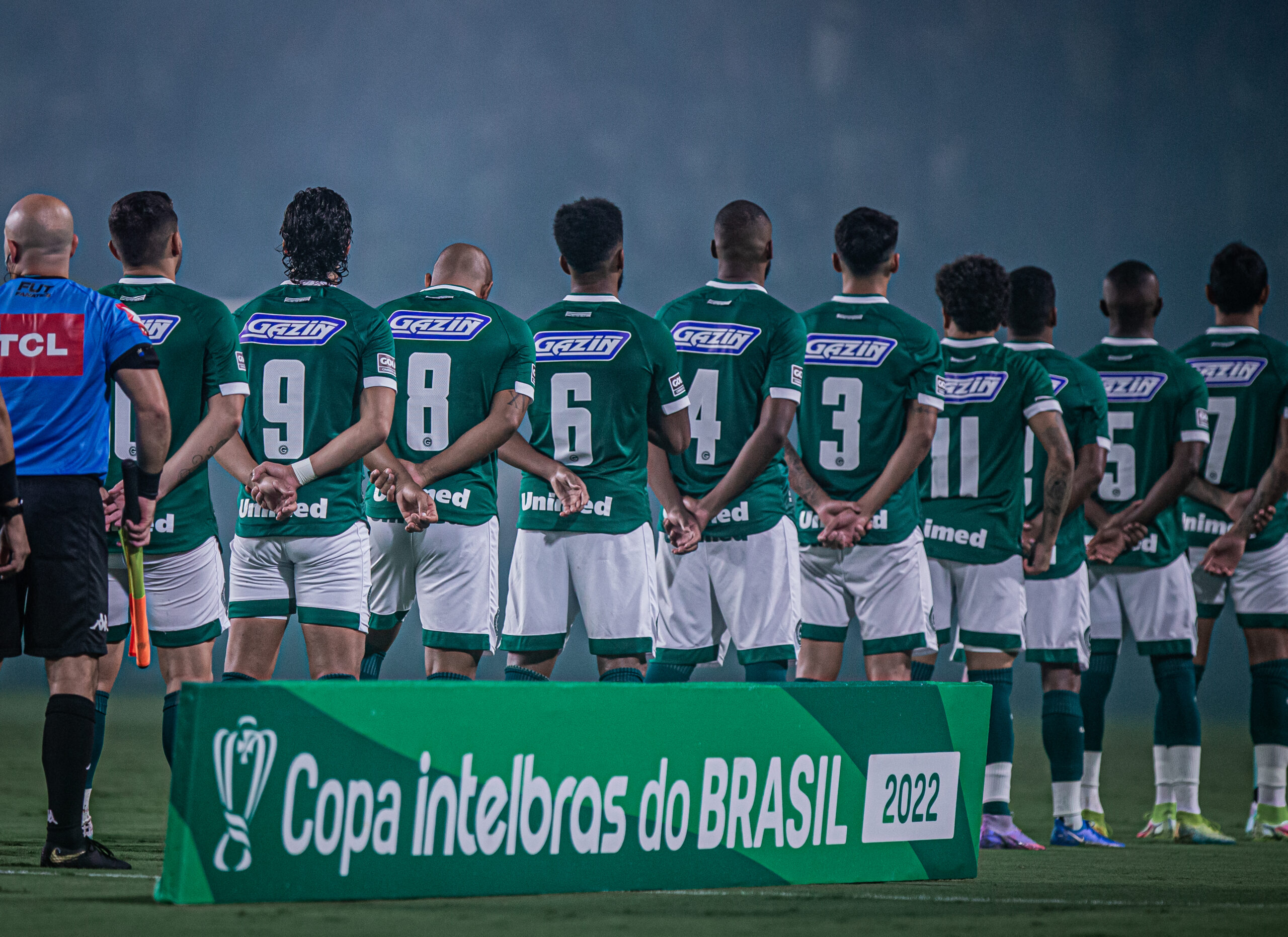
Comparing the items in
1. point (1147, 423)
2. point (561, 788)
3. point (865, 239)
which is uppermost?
point (865, 239)

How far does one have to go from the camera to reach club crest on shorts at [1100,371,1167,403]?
26.0 ft

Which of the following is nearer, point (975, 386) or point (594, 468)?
point (594, 468)

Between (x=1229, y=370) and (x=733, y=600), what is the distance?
3470mm

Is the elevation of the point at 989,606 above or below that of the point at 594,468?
below

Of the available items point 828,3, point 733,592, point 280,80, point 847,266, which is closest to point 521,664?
point 733,592

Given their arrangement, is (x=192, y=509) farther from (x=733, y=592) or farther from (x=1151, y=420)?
(x=1151, y=420)

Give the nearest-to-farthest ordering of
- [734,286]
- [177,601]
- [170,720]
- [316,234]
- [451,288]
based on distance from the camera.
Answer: [170,720]
[177,601]
[316,234]
[451,288]
[734,286]

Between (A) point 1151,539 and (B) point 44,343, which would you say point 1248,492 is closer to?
(A) point 1151,539

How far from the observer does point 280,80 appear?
1488cm

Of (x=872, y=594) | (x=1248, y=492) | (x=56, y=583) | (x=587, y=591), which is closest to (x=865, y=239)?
(x=872, y=594)

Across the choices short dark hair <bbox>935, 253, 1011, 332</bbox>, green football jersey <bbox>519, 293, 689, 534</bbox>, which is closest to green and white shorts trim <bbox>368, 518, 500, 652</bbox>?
green football jersey <bbox>519, 293, 689, 534</bbox>

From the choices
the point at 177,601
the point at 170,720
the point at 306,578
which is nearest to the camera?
the point at 170,720

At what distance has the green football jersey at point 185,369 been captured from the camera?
5.75 meters

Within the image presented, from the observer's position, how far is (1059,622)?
7473 mm
